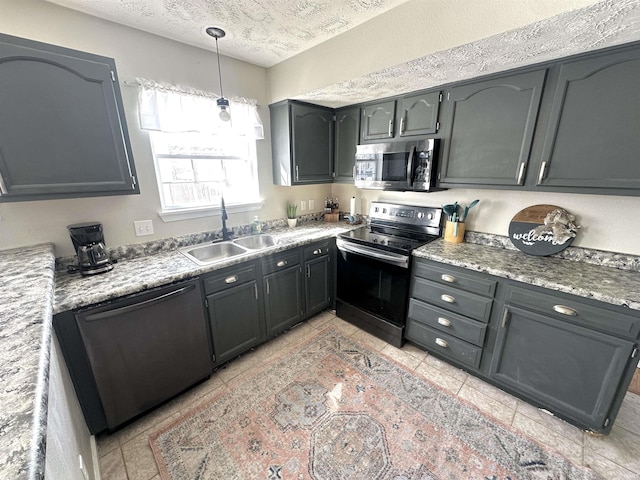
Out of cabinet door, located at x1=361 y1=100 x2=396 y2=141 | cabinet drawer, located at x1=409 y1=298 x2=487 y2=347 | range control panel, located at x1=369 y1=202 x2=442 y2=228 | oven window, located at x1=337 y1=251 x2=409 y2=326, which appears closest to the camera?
cabinet drawer, located at x1=409 y1=298 x2=487 y2=347

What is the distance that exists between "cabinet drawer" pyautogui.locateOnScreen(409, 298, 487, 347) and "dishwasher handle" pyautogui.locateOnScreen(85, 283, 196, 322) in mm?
1720

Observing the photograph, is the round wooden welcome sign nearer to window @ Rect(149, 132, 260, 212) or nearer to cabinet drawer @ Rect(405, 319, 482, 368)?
cabinet drawer @ Rect(405, 319, 482, 368)

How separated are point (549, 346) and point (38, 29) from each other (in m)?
3.55

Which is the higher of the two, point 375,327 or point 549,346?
point 549,346

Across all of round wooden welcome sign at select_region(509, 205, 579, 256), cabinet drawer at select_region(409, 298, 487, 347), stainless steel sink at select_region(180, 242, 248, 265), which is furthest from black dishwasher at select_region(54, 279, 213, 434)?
round wooden welcome sign at select_region(509, 205, 579, 256)

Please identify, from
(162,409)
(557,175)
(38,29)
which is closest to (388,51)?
(557,175)

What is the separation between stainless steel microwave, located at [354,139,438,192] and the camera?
2152mm

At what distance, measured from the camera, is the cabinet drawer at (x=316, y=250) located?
8.18 ft

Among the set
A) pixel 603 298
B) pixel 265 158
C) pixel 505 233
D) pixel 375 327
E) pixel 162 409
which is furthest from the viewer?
pixel 265 158

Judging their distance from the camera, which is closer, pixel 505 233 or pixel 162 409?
pixel 162 409

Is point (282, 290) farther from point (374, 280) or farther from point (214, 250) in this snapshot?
point (374, 280)

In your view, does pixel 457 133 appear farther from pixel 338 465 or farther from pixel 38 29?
pixel 38 29

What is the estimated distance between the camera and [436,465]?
4.71ft

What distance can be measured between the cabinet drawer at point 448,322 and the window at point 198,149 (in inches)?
71.2
